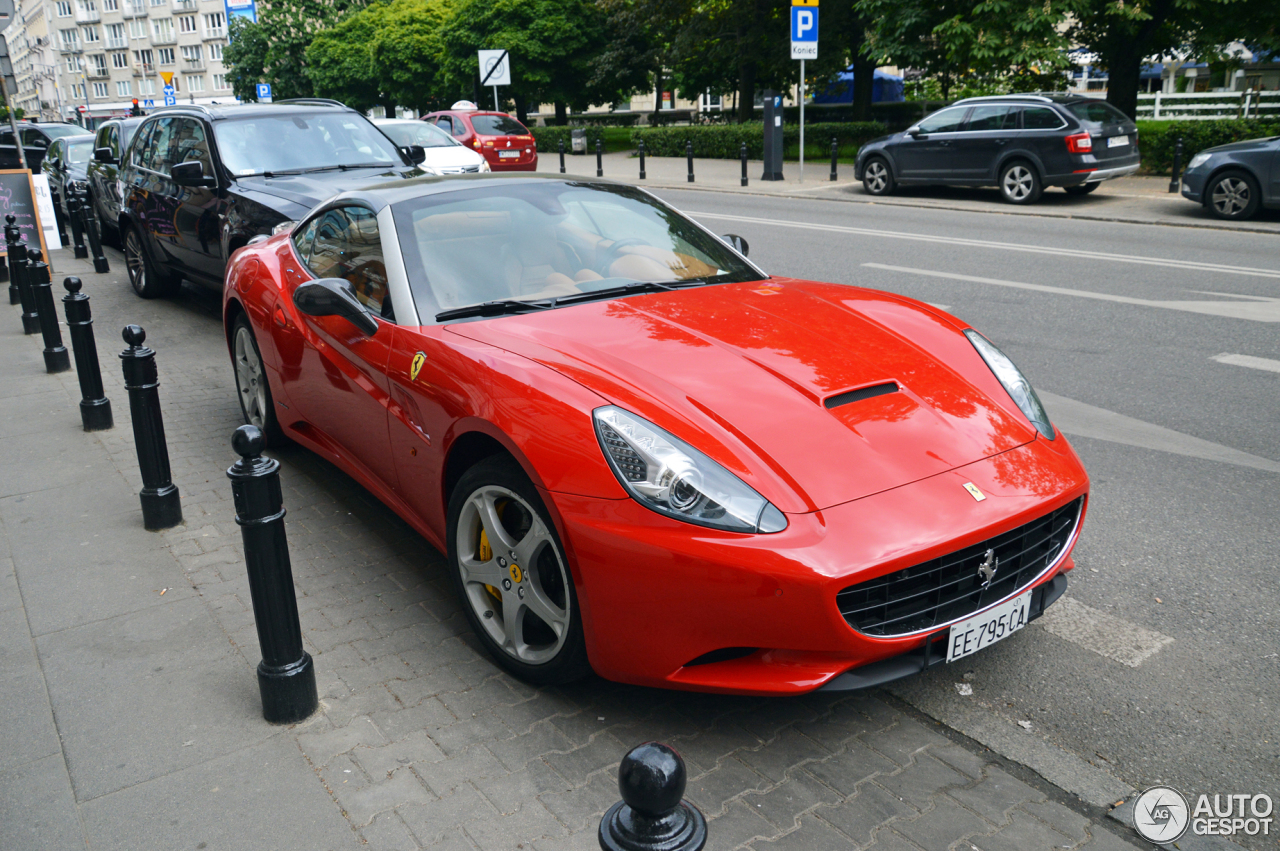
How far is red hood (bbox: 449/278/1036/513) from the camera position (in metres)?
2.79

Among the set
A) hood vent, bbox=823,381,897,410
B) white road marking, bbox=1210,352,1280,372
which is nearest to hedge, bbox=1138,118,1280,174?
white road marking, bbox=1210,352,1280,372

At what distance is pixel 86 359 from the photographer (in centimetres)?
588

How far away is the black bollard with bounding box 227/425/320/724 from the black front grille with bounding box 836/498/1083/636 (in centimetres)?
161

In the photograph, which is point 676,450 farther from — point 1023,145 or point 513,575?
point 1023,145

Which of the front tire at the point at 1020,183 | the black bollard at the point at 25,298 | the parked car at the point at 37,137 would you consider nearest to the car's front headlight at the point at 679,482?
the black bollard at the point at 25,298

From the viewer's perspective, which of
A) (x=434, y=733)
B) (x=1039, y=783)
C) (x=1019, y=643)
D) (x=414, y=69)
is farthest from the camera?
(x=414, y=69)

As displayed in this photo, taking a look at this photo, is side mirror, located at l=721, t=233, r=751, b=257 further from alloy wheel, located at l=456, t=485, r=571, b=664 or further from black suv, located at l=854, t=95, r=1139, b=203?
black suv, located at l=854, t=95, r=1139, b=203

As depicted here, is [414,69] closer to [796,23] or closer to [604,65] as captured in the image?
[604,65]

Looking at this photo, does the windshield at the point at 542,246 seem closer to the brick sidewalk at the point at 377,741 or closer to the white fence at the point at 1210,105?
the brick sidewalk at the point at 377,741

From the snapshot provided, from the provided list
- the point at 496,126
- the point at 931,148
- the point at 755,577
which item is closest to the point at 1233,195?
the point at 931,148

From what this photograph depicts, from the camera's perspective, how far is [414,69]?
47.6 meters

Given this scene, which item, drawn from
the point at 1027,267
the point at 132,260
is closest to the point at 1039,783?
the point at 1027,267

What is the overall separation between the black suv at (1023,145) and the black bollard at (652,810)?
1624 centimetres

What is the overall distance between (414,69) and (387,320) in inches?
1879
